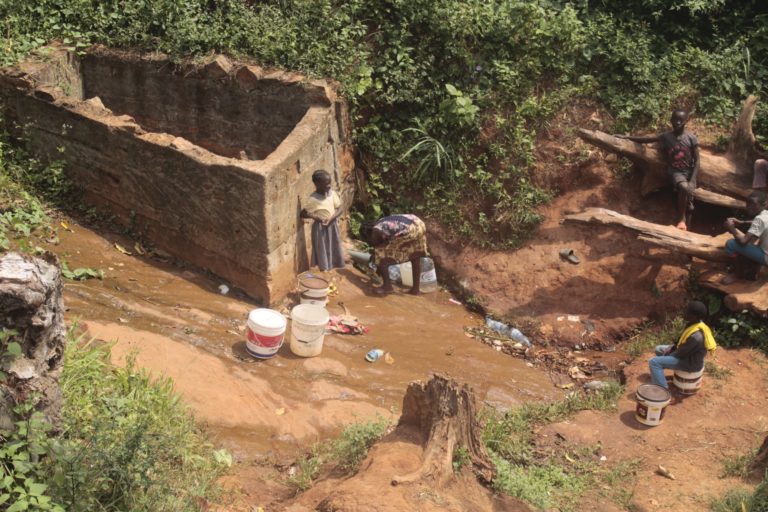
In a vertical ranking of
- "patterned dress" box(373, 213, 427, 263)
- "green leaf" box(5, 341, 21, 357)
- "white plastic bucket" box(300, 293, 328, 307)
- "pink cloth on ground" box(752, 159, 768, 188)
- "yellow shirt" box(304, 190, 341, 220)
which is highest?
"green leaf" box(5, 341, 21, 357)

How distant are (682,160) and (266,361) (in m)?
4.72

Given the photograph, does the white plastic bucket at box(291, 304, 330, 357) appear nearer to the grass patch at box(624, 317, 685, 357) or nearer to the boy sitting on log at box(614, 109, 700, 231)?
the grass patch at box(624, 317, 685, 357)

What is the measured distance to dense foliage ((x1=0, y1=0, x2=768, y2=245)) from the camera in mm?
8586

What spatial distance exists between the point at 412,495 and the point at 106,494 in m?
1.54

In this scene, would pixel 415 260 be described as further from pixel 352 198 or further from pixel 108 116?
pixel 108 116

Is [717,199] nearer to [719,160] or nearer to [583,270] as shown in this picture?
[719,160]

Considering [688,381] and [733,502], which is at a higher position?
[733,502]

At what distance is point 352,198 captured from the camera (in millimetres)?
8898

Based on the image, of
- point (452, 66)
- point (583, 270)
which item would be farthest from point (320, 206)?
point (583, 270)

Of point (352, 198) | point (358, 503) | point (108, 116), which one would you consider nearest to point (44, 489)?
point (358, 503)

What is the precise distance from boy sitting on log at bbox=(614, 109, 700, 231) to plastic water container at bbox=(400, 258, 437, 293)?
8.49 ft

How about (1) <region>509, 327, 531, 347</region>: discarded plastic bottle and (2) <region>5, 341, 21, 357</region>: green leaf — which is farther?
(1) <region>509, 327, 531, 347</region>: discarded plastic bottle

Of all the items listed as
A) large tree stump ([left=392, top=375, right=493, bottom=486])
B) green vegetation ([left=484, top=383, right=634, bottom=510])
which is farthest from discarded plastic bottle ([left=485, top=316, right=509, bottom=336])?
large tree stump ([left=392, top=375, right=493, bottom=486])

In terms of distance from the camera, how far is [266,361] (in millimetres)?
6207
